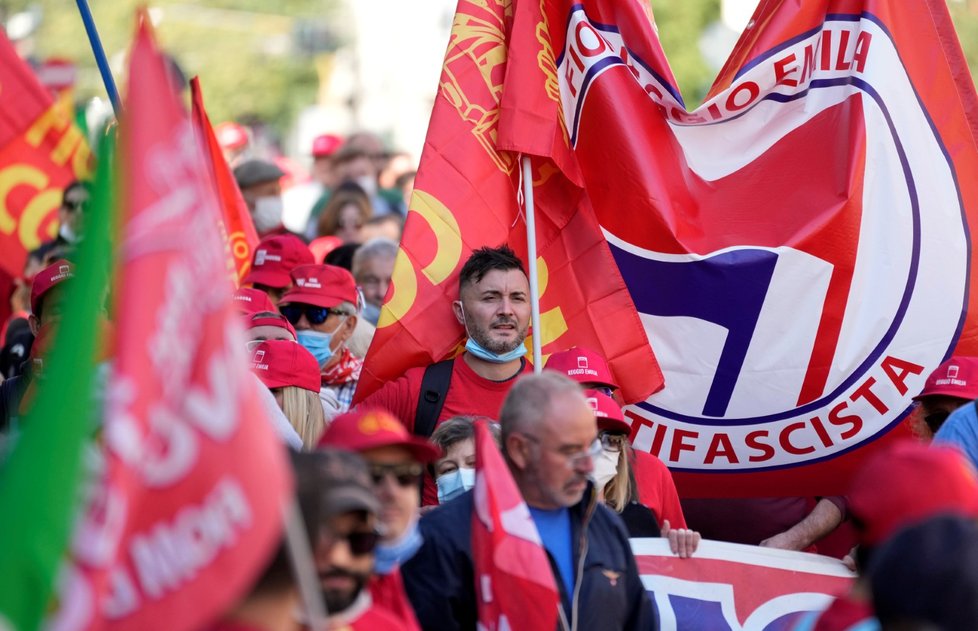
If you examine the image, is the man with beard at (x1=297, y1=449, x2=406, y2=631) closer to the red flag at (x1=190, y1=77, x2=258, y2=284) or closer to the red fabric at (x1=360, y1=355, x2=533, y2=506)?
the red fabric at (x1=360, y1=355, x2=533, y2=506)

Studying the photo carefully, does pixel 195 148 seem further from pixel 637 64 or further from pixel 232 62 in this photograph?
pixel 232 62

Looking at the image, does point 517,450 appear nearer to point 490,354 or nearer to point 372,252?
point 490,354

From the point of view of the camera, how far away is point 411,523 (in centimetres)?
401

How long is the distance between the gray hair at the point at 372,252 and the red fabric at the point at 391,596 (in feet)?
15.6

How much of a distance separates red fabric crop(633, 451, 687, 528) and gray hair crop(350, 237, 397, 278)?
3.11 m

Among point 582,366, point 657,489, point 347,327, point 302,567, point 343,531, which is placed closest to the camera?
point 302,567

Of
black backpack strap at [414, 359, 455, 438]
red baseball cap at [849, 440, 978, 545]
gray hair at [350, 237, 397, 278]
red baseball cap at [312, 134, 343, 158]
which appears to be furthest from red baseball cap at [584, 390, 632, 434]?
red baseball cap at [312, 134, 343, 158]

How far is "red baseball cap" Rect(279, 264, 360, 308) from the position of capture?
24.0 feet

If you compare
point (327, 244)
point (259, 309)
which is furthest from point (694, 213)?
point (327, 244)

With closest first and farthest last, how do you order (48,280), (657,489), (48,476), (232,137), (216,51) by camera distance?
(48,476), (657,489), (48,280), (232,137), (216,51)

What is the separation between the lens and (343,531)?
3.38 meters

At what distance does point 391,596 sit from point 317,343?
3451 millimetres

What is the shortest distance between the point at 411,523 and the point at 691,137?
10.8ft

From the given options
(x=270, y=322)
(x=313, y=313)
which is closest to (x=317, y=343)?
(x=313, y=313)
